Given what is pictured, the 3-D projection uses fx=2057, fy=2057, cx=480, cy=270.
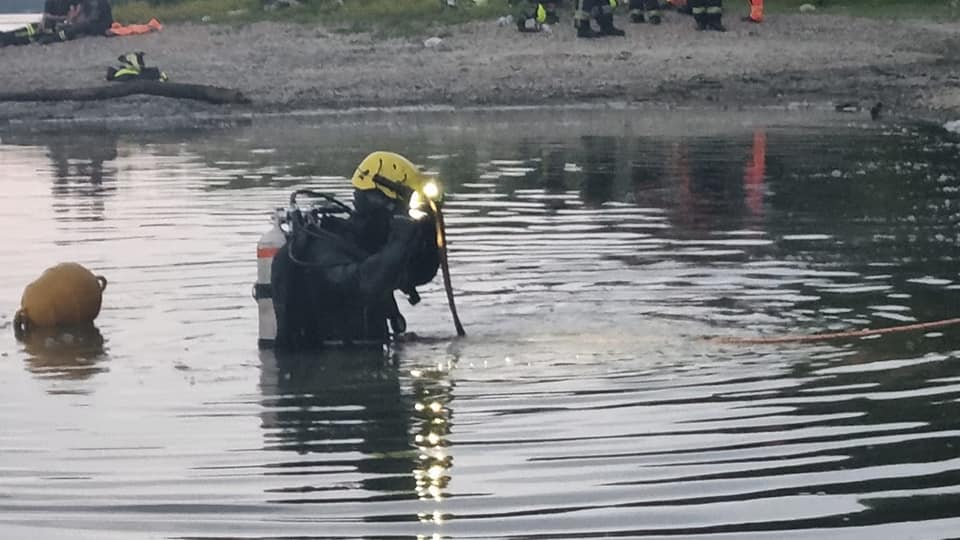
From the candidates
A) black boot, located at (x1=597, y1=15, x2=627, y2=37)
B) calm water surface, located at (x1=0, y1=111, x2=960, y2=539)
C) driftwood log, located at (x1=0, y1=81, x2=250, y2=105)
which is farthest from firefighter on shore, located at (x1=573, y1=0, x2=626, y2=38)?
calm water surface, located at (x1=0, y1=111, x2=960, y2=539)

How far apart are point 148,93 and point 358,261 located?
871 inches

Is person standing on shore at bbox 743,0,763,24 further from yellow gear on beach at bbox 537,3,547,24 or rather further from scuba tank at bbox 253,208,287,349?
scuba tank at bbox 253,208,287,349

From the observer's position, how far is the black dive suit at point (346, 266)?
419 inches

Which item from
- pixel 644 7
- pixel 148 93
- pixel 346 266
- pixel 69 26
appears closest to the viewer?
pixel 346 266

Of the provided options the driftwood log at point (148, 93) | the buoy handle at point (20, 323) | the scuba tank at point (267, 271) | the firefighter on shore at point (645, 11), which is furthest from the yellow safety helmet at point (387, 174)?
the firefighter on shore at point (645, 11)

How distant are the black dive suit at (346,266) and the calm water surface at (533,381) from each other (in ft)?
0.81

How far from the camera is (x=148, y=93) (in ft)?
106

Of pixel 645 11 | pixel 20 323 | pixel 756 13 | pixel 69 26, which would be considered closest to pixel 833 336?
pixel 20 323

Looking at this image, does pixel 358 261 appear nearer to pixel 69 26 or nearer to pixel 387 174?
pixel 387 174

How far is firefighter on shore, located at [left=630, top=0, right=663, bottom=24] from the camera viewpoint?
35750 mm

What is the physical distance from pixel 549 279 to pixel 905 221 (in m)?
4.24

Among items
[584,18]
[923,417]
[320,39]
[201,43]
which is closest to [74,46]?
[201,43]

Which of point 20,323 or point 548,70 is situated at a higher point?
point 20,323

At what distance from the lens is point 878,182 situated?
2039cm
